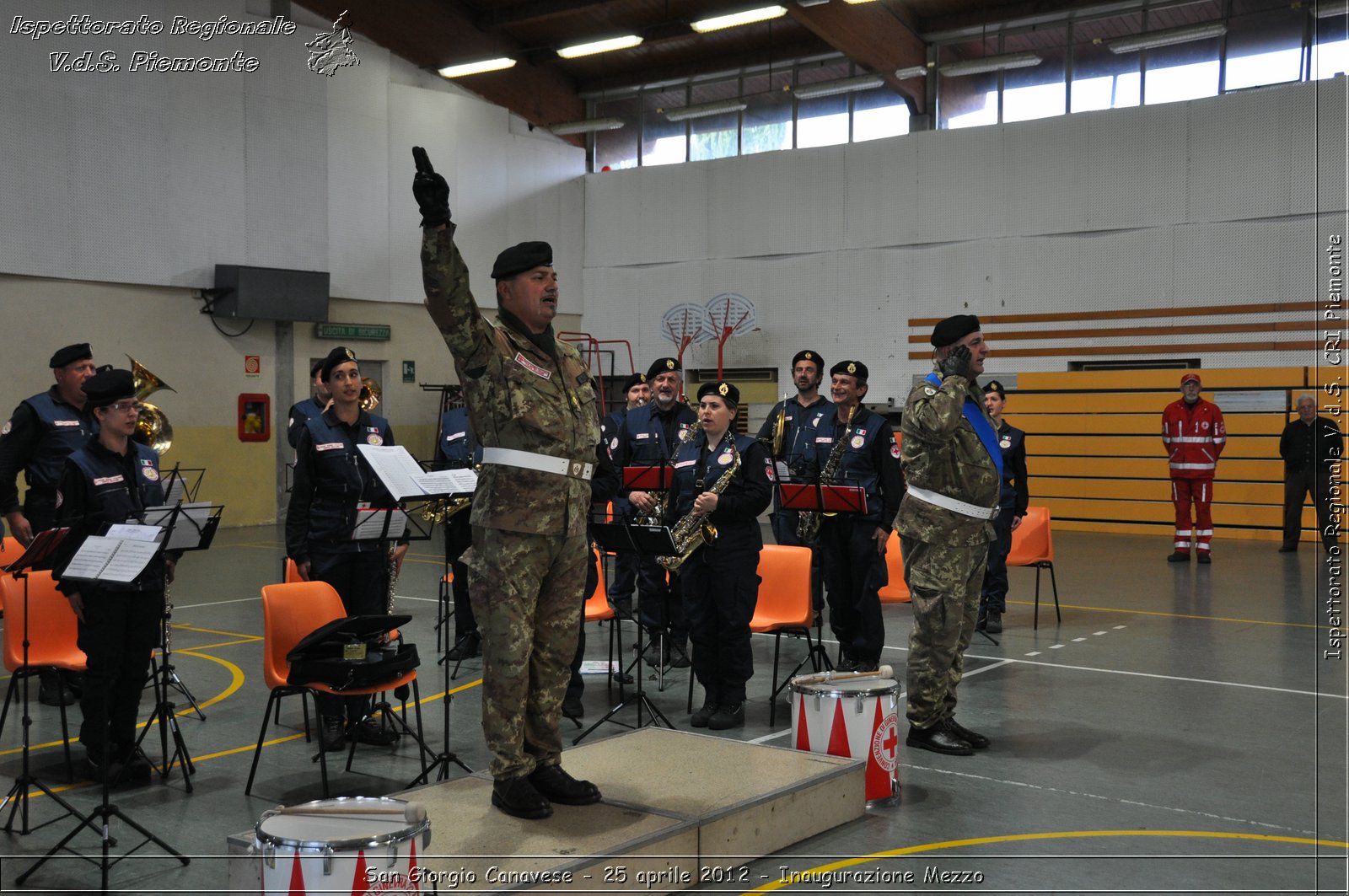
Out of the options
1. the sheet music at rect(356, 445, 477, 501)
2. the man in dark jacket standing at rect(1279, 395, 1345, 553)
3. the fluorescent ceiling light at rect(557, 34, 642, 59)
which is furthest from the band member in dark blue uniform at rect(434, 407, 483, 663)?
the fluorescent ceiling light at rect(557, 34, 642, 59)

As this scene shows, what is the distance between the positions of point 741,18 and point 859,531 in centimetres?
1155

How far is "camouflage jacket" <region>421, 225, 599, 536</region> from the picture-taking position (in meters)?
4.02

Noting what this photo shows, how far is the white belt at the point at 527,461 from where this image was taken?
406 centimetres

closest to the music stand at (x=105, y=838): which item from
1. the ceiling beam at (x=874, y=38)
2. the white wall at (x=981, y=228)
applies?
the ceiling beam at (x=874, y=38)

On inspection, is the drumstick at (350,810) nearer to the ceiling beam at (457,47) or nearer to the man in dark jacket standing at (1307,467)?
the man in dark jacket standing at (1307,467)

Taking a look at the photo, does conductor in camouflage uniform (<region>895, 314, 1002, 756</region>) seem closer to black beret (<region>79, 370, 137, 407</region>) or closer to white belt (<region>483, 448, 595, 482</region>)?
white belt (<region>483, 448, 595, 482</region>)

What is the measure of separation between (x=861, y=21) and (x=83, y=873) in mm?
17016

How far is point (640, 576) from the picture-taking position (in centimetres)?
805

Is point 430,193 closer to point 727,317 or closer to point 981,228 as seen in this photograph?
point 981,228

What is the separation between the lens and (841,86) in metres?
19.0

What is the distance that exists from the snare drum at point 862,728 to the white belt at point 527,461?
1.83 metres

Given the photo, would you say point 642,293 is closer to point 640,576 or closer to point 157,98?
point 157,98

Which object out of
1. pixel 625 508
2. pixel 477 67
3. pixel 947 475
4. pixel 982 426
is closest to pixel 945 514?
pixel 947 475

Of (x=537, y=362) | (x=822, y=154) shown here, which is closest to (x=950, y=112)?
(x=822, y=154)
